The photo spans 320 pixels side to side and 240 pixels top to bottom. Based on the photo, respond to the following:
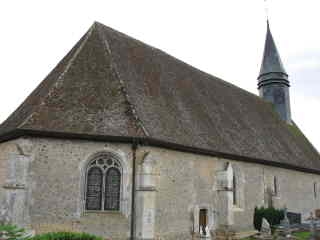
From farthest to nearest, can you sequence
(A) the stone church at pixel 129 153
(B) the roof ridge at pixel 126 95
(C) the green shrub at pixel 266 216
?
(C) the green shrub at pixel 266 216 → (B) the roof ridge at pixel 126 95 → (A) the stone church at pixel 129 153

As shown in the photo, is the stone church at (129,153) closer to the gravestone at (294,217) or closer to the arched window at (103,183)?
the arched window at (103,183)

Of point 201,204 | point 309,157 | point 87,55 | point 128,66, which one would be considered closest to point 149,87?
point 128,66

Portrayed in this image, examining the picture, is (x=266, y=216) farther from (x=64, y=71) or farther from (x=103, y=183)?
(x=64, y=71)

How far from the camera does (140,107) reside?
13.1 metres

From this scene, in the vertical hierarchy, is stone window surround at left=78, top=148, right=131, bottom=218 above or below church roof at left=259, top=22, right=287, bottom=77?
below

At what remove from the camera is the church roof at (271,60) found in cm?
2846

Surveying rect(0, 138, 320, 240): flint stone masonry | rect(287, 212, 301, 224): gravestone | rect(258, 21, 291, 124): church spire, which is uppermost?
rect(258, 21, 291, 124): church spire

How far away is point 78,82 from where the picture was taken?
1307 cm

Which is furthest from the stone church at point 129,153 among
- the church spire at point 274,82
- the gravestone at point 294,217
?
the church spire at point 274,82

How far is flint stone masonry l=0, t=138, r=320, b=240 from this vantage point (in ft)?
35.0

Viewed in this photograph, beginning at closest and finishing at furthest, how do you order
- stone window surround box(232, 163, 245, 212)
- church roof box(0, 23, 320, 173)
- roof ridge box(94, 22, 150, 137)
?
church roof box(0, 23, 320, 173), roof ridge box(94, 22, 150, 137), stone window surround box(232, 163, 245, 212)

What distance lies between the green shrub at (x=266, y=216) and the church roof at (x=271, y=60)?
47.3 ft

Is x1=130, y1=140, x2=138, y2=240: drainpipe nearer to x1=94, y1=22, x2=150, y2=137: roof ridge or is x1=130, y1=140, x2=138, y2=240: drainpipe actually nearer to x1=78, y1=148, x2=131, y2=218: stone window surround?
x1=78, y1=148, x2=131, y2=218: stone window surround

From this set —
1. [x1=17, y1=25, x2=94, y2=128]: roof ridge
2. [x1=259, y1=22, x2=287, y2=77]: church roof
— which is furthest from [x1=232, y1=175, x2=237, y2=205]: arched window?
[x1=259, y1=22, x2=287, y2=77]: church roof
